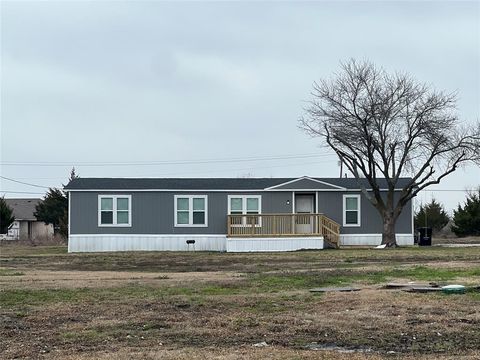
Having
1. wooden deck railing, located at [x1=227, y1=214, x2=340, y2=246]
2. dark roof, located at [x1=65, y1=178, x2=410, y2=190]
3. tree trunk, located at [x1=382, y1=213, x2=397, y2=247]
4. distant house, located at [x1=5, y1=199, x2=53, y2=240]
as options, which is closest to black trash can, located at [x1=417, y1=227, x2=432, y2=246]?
tree trunk, located at [x1=382, y1=213, x2=397, y2=247]

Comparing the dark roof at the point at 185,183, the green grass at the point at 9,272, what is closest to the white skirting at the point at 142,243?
the dark roof at the point at 185,183

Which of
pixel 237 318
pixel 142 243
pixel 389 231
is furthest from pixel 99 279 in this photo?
pixel 389 231

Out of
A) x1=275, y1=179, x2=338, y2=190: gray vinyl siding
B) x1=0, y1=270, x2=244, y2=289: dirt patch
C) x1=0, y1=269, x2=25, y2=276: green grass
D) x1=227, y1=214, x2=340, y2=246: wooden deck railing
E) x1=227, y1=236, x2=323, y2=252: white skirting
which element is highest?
x1=275, y1=179, x2=338, y2=190: gray vinyl siding

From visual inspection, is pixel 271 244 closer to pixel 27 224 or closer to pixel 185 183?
pixel 185 183

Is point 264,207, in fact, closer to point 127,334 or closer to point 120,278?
point 120,278

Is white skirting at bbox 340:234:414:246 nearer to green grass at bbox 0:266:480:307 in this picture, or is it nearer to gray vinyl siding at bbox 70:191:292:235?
gray vinyl siding at bbox 70:191:292:235

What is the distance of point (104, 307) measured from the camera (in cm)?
1195

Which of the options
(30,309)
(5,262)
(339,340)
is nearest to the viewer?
(339,340)

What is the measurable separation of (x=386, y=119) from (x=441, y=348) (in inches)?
1126

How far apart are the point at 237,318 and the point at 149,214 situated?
88.6 feet

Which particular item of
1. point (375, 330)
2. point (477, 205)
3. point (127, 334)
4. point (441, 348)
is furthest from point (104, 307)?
point (477, 205)

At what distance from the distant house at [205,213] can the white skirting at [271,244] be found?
39 centimetres

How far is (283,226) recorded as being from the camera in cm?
3575

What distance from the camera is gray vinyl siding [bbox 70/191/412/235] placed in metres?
36.9
